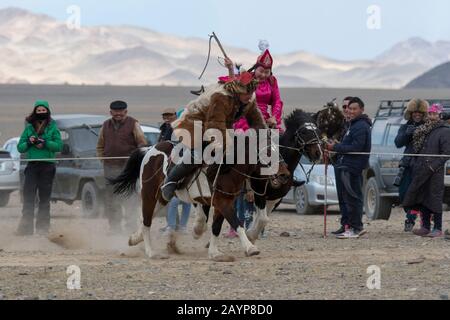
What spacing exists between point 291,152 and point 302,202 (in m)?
7.84

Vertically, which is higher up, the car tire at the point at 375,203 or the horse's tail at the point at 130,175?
the horse's tail at the point at 130,175

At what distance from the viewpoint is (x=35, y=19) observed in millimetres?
192625

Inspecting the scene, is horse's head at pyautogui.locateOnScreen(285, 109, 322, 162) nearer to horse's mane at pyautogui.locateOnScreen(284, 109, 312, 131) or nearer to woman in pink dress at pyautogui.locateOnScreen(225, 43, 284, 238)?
horse's mane at pyautogui.locateOnScreen(284, 109, 312, 131)

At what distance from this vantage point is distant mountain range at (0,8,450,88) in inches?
5782

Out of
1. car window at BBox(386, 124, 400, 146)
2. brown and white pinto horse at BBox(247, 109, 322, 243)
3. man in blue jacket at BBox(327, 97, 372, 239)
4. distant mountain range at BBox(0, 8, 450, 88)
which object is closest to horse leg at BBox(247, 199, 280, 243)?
brown and white pinto horse at BBox(247, 109, 322, 243)

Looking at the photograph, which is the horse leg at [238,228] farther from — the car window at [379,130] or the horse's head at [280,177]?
the car window at [379,130]

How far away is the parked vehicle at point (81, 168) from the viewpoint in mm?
21562

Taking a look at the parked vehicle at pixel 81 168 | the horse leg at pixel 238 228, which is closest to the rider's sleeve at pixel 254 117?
the horse leg at pixel 238 228

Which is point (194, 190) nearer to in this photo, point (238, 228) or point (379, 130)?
point (238, 228)

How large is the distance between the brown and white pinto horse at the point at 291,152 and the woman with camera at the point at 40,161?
4.32 meters

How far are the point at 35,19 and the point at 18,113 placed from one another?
441 ft

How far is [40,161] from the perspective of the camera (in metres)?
18.5

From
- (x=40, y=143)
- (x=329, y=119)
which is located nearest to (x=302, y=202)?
(x=40, y=143)
